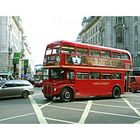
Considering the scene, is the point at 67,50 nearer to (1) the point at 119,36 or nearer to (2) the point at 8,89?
(2) the point at 8,89

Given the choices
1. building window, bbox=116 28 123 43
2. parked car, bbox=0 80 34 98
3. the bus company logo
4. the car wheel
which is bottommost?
the car wheel

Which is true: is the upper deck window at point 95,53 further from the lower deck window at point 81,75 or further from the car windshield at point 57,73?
the car windshield at point 57,73

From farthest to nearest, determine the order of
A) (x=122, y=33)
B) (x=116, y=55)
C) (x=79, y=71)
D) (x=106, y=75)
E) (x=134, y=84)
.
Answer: (x=122, y=33)
(x=134, y=84)
(x=116, y=55)
(x=106, y=75)
(x=79, y=71)

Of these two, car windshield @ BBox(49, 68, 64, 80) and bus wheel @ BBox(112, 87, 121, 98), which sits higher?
car windshield @ BBox(49, 68, 64, 80)

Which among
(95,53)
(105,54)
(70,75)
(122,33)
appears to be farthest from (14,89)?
(122,33)

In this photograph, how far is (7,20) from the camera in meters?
61.2

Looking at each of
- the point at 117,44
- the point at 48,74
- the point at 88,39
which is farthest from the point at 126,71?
the point at 88,39

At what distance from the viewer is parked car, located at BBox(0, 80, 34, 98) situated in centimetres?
2541

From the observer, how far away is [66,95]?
2411 cm

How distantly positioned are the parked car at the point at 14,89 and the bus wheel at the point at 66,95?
437 cm


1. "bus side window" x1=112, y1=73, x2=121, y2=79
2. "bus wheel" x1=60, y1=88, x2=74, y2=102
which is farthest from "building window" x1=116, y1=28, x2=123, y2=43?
"bus wheel" x1=60, y1=88, x2=74, y2=102

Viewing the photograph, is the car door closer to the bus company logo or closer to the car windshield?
the car windshield

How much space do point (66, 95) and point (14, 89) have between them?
444cm

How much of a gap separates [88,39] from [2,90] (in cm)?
6909
